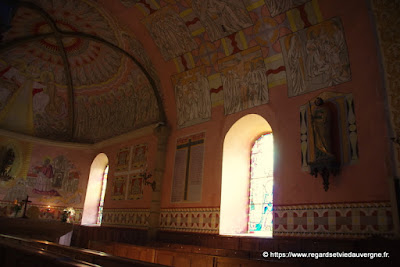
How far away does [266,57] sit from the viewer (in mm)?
8625

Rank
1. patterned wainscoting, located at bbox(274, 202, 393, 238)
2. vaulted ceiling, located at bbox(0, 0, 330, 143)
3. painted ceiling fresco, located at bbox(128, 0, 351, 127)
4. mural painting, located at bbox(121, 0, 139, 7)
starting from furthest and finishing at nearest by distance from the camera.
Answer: mural painting, located at bbox(121, 0, 139, 7)
vaulted ceiling, located at bbox(0, 0, 330, 143)
painted ceiling fresco, located at bbox(128, 0, 351, 127)
patterned wainscoting, located at bbox(274, 202, 393, 238)

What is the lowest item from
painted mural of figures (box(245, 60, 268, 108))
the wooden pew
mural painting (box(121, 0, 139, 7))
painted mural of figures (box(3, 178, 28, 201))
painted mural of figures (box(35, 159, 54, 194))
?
the wooden pew

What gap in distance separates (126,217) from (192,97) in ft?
15.8

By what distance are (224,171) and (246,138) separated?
4.19 ft

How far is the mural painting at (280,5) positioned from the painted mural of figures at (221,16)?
2.10 feet

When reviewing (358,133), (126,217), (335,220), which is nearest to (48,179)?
(126,217)

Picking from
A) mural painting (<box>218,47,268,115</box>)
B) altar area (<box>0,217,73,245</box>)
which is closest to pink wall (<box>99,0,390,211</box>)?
mural painting (<box>218,47,268,115</box>)

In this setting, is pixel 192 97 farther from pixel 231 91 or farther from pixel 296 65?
pixel 296 65

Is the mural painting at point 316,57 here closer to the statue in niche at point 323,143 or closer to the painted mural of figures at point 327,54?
the painted mural of figures at point 327,54

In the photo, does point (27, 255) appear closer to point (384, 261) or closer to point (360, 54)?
point (384, 261)

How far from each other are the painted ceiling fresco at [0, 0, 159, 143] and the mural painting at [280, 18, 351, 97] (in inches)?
201

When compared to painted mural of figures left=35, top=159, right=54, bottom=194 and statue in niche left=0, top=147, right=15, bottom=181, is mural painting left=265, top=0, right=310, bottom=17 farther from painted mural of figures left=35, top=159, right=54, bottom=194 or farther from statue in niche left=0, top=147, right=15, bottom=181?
statue in niche left=0, top=147, right=15, bottom=181

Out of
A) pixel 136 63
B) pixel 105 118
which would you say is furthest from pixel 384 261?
pixel 105 118

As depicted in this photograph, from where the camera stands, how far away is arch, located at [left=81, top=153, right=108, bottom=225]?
14.6 meters
